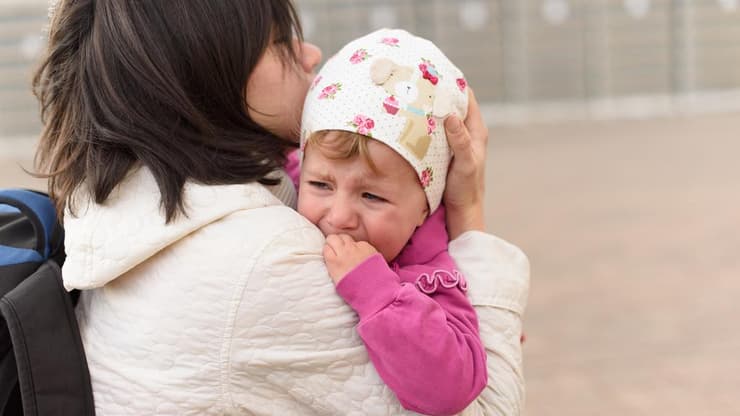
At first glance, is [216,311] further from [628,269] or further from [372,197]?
[628,269]

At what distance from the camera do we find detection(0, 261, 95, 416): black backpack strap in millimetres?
1377

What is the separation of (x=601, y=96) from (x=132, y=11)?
34.7 ft

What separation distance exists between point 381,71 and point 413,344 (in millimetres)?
485

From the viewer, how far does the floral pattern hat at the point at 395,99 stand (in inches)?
62.2

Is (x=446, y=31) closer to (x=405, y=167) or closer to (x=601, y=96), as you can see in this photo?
(x=601, y=96)

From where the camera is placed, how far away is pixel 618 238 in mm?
5227

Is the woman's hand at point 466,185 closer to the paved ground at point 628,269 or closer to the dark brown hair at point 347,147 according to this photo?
the dark brown hair at point 347,147

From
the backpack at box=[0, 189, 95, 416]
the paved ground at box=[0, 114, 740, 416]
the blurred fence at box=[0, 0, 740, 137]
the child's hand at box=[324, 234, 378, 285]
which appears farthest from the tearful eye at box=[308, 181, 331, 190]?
the blurred fence at box=[0, 0, 740, 137]

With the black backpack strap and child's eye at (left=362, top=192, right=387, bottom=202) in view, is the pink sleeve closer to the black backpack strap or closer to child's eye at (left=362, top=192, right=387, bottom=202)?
child's eye at (left=362, top=192, right=387, bottom=202)

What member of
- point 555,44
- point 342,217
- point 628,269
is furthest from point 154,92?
point 555,44

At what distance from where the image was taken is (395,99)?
1.59m

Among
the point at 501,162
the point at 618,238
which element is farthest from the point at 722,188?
the point at 501,162

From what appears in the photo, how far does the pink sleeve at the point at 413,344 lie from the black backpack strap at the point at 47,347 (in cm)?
41

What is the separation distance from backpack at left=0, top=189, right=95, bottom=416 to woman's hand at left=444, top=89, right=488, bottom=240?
2.17 feet
